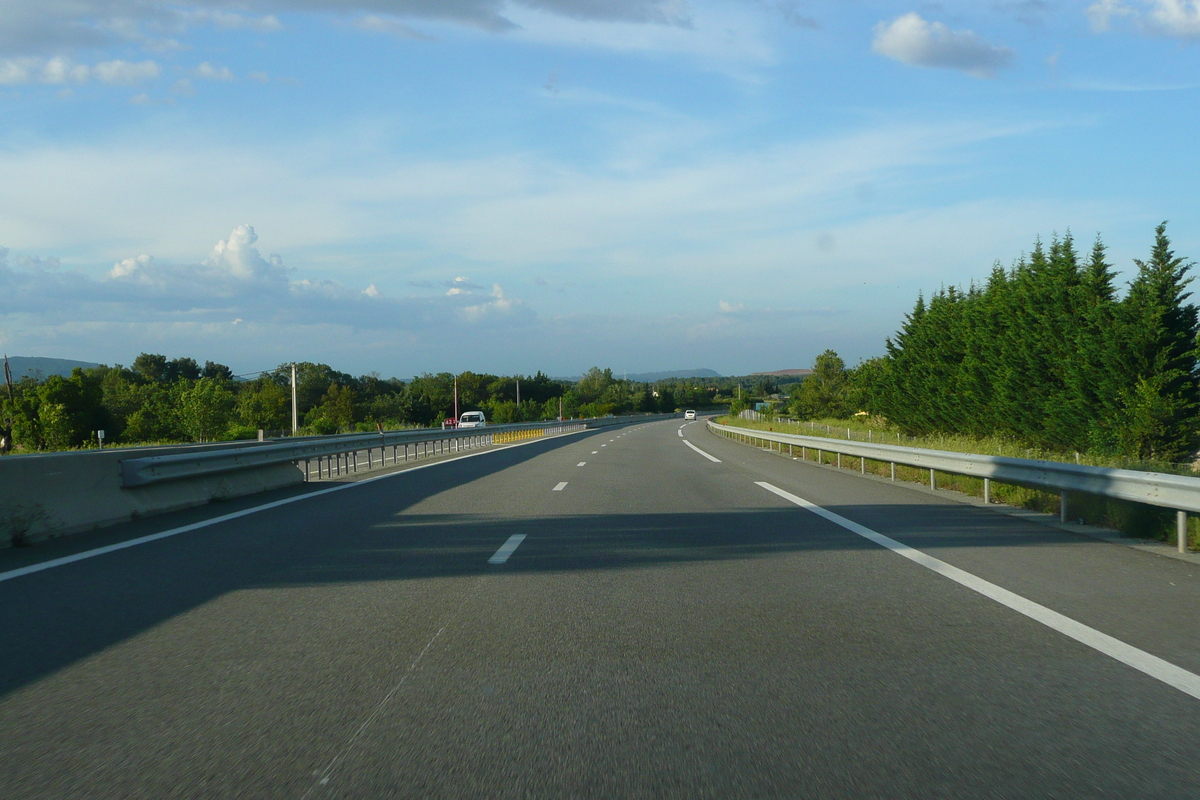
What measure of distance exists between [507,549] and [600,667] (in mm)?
4606

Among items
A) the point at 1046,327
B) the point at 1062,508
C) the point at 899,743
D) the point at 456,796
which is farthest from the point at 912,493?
the point at 1046,327

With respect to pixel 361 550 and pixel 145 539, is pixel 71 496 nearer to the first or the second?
pixel 145 539

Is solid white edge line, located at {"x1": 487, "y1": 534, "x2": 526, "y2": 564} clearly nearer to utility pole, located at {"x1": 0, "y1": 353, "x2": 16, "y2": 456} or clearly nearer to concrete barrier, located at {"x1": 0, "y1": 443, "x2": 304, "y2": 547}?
concrete barrier, located at {"x1": 0, "y1": 443, "x2": 304, "y2": 547}

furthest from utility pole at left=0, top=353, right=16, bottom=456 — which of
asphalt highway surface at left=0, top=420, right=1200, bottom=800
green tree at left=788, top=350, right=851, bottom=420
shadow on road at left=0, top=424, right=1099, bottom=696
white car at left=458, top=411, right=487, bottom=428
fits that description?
asphalt highway surface at left=0, top=420, right=1200, bottom=800

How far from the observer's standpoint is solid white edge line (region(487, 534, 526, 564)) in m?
9.30

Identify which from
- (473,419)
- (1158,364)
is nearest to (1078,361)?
(1158,364)

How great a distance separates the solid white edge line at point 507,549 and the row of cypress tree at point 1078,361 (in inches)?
907

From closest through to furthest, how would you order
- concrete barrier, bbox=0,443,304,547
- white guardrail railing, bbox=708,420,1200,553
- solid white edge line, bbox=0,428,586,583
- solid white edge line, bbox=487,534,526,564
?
1. solid white edge line, bbox=0,428,586,583
2. white guardrail railing, bbox=708,420,1200,553
3. solid white edge line, bbox=487,534,526,564
4. concrete barrier, bbox=0,443,304,547

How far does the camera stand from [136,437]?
121 metres

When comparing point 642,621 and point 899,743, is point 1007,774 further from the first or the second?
point 642,621

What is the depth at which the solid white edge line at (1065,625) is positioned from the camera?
17.1 ft

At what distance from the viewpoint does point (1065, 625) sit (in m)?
6.45

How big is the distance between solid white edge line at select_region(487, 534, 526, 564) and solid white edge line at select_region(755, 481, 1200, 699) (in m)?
3.87

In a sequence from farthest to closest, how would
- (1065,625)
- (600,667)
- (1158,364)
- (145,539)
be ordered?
(1158,364), (145,539), (1065,625), (600,667)
